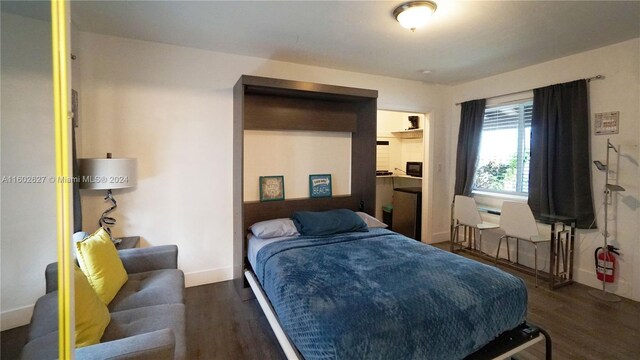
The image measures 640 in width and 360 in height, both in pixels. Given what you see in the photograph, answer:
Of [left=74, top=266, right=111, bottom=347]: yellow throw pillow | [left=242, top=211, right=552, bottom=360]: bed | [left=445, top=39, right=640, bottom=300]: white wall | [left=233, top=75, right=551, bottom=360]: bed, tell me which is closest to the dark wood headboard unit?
[left=233, top=75, right=551, bottom=360]: bed

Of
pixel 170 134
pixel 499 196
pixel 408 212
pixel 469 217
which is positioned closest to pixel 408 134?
pixel 408 212

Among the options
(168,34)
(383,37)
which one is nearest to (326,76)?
(383,37)

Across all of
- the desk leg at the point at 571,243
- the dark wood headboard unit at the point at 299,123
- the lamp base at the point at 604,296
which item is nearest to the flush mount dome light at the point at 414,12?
the dark wood headboard unit at the point at 299,123

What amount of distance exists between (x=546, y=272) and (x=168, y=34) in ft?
A: 15.5

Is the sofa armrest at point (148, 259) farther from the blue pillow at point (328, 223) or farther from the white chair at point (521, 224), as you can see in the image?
the white chair at point (521, 224)

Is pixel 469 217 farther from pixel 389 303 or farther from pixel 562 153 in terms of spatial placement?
pixel 389 303

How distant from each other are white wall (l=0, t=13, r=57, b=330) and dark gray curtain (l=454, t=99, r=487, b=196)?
4.38 meters

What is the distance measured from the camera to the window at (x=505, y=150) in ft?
12.3

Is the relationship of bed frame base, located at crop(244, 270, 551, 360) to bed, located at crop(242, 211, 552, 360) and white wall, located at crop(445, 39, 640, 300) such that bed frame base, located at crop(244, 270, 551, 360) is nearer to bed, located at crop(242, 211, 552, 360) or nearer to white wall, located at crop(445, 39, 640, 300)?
bed, located at crop(242, 211, 552, 360)

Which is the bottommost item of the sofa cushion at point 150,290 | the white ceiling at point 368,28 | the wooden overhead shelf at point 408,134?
the sofa cushion at point 150,290

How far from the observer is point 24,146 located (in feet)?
3.42

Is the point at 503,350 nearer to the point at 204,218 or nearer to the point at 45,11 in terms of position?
the point at 45,11

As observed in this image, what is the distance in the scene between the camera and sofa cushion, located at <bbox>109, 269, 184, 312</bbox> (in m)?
1.82

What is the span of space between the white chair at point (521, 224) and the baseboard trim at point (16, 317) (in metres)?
3.92
